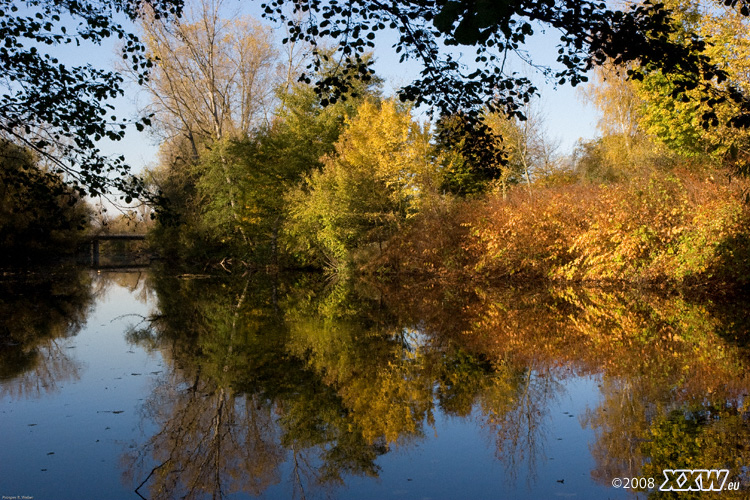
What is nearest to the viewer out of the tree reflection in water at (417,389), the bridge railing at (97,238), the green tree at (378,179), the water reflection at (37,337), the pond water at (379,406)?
the pond water at (379,406)

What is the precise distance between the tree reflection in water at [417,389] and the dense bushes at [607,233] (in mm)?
2511

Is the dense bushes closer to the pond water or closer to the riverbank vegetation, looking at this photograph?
the riverbank vegetation

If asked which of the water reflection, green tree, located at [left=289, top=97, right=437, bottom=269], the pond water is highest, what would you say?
green tree, located at [left=289, top=97, right=437, bottom=269]

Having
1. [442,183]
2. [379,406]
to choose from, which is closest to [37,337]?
[379,406]

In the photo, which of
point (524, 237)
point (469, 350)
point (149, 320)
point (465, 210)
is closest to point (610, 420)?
point (469, 350)

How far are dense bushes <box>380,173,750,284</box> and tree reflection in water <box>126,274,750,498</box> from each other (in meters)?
2.51

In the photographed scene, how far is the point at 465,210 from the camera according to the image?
22891 millimetres

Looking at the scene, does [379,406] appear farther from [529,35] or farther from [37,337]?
[37,337]

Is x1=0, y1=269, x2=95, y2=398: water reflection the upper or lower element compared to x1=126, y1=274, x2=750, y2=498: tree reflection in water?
upper

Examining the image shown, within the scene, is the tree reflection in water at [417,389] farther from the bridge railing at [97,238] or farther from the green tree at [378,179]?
the bridge railing at [97,238]

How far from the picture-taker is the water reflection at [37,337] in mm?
7867

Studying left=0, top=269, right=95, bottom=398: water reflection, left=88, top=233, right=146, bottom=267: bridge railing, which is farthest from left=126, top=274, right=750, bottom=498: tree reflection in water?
left=88, top=233, right=146, bottom=267: bridge railing

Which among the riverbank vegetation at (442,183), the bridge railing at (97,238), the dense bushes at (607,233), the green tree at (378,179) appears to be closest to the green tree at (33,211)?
the riverbank vegetation at (442,183)

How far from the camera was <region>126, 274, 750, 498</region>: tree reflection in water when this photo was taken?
15.9ft
